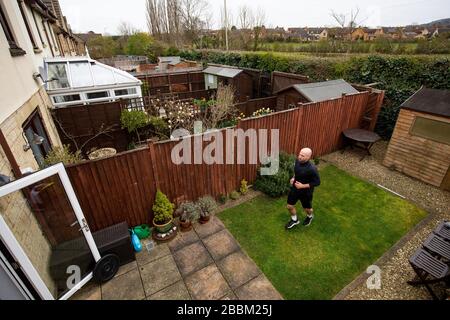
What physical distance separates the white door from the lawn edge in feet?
13.7

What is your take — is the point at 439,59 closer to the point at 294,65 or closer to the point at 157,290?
the point at 294,65

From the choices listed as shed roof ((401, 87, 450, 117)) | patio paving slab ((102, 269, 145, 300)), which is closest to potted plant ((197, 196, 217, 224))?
patio paving slab ((102, 269, 145, 300))

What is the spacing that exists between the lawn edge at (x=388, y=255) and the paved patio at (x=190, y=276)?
1.13 meters

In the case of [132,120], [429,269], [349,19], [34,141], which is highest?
[349,19]

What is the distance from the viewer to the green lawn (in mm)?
4004

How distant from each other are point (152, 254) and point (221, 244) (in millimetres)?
1380

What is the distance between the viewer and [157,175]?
192 inches

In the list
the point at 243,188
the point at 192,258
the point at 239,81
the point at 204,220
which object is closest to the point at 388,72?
the point at 239,81

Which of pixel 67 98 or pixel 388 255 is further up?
pixel 67 98

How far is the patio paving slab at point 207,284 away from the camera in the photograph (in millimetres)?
3715

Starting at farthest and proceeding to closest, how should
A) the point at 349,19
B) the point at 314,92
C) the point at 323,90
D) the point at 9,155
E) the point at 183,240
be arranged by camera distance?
the point at 349,19, the point at 323,90, the point at 314,92, the point at 183,240, the point at 9,155

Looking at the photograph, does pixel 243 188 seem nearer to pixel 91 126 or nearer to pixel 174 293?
pixel 174 293

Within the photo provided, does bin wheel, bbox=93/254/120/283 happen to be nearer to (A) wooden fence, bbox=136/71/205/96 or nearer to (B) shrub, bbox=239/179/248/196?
(B) shrub, bbox=239/179/248/196
